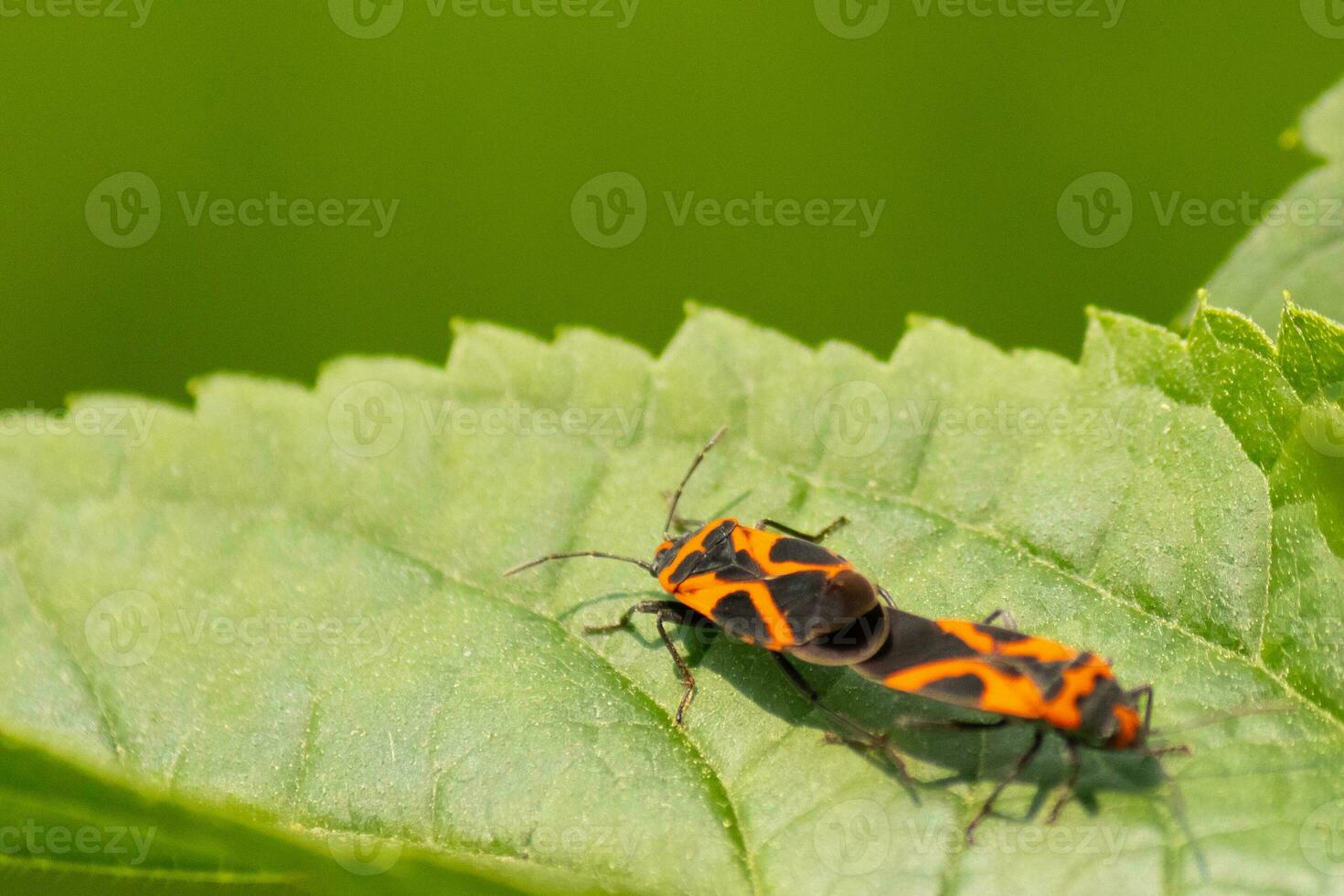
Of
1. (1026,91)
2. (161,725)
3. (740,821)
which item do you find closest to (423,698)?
(161,725)

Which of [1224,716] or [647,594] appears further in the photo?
[647,594]

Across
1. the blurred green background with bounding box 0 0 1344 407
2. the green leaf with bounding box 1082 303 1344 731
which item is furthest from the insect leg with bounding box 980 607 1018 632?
the blurred green background with bounding box 0 0 1344 407

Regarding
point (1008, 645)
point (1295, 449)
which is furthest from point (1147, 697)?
point (1295, 449)

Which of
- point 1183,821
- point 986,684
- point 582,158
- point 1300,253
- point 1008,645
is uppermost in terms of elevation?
point 582,158

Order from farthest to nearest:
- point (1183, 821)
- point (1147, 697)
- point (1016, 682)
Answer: point (1016, 682) < point (1147, 697) < point (1183, 821)

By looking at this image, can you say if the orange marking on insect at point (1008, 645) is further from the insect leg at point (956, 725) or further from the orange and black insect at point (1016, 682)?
the insect leg at point (956, 725)

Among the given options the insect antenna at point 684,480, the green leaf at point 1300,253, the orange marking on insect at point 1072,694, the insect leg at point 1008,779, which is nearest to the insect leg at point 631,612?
the insect antenna at point 684,480

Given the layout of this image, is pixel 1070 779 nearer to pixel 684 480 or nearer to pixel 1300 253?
pixel 684 480
